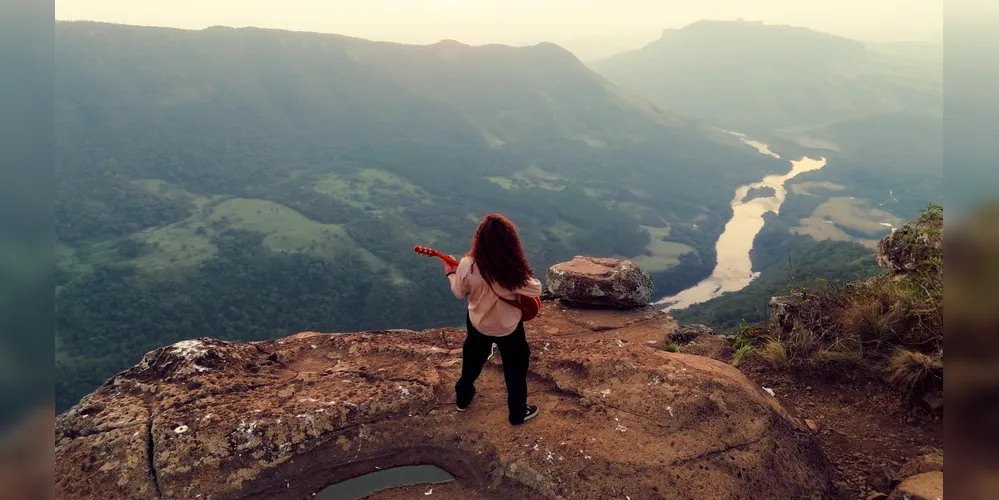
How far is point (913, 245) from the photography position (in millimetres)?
10102

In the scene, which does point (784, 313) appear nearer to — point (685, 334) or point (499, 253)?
point (685, 334)

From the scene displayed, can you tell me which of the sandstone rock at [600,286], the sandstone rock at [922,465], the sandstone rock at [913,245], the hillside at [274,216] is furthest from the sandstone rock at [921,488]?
the hillside at [274,216]

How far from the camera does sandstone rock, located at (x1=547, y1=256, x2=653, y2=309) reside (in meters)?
13.4

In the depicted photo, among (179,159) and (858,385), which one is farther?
(179,159)

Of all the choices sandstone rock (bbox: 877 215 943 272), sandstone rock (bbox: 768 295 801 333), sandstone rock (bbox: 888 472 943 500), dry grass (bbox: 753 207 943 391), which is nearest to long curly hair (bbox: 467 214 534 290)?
sandstone rock (bbox: 888 472 943 500)

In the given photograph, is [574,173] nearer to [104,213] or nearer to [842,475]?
[104,213]

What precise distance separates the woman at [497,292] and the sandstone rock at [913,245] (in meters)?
7.64

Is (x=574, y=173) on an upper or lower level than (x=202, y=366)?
lower

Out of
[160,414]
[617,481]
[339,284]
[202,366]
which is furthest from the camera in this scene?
[339,284]

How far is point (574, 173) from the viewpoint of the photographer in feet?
626

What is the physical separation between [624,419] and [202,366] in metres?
5.52

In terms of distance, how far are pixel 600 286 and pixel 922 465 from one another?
25.9 feet

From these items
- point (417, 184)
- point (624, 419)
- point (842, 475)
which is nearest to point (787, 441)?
point (842, 475)

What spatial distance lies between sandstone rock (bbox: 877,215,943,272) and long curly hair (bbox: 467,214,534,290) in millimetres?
7809
